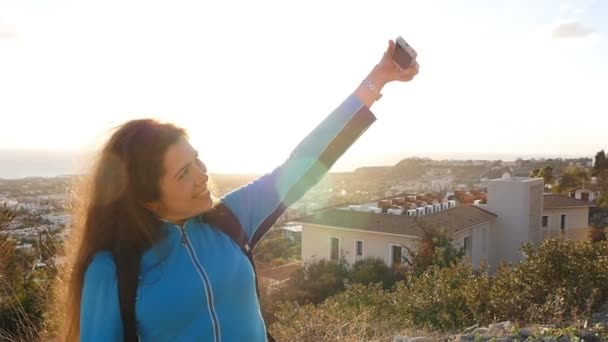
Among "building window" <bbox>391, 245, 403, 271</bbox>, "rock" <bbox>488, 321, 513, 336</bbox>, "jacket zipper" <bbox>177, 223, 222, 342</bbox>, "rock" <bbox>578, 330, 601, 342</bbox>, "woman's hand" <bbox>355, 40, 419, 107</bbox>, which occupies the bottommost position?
"building window" <bbox>391, 245, 403, 271</bbox>

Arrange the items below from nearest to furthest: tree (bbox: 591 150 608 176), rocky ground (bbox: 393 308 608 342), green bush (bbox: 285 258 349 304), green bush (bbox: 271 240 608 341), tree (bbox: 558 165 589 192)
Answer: rocky ground (bbox: 393 308 608 342) < green bush (bbox: 271 240 608 341) < green bush (bbox: 285 258 349 304) < tree (bbox: 558 165 589 192) < tree (bbox: 591 150 608 176)

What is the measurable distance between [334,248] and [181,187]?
52.5 feet

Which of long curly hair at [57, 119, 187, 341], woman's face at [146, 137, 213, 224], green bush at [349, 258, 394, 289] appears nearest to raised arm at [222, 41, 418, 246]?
woman's face at [146, 137, 213, 224]

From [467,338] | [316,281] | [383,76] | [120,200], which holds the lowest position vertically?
[316,281]

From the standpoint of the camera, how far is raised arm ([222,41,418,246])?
4.13 ft

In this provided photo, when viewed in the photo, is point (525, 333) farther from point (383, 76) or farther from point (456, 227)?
point (456, 227)

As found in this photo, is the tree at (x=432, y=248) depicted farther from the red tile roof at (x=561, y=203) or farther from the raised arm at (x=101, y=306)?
the raised arm at (x=101, y=306)

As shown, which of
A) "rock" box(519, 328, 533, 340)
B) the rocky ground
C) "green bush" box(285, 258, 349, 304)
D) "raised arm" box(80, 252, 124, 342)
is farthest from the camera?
"green bush" box(285, 258, 349, 304)

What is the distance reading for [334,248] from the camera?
16828 millimetres

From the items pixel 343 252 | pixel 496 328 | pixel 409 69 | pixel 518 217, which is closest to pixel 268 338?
pixel 409 69

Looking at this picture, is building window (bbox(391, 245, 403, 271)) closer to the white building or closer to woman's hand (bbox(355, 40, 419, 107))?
the white building

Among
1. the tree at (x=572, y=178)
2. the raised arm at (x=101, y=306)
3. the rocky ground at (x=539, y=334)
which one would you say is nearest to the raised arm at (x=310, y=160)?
the raised arm at (x=101, y=306)

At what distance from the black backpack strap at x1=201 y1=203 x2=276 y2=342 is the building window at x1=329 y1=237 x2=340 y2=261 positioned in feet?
51.1

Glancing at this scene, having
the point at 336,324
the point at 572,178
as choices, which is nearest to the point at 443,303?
the point at 336,324
